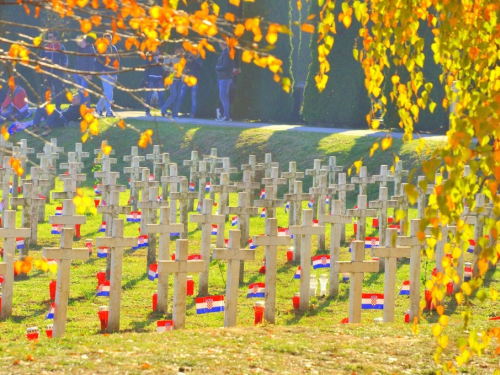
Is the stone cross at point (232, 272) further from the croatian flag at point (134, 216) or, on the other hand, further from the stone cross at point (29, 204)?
the croatian flag at point (134, 216)

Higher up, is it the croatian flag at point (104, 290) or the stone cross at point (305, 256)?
the stone cross at point (305, 256)

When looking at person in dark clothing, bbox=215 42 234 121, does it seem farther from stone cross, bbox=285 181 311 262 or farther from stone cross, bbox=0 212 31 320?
stone cross, bbox=0 212 31 320

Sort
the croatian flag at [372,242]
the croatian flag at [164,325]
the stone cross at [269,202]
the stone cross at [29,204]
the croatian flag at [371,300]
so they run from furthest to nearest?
the croatian flag at [372,242] < the stone cross at [269,202] < the stone cross at [29,204] < the croatian flag at [371,300] < the croatian flag at [164,325]

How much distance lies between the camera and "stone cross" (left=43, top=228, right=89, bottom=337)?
7.66 meters

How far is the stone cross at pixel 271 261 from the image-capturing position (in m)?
8.46

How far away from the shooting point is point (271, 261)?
8.55 meters

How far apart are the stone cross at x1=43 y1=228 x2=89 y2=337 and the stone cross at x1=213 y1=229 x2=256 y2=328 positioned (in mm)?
1274

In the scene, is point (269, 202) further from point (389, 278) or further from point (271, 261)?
point (389, 278)

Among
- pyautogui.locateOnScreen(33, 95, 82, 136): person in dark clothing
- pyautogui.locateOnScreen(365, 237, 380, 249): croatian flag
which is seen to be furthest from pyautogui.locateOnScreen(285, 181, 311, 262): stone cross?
pyautogui.locateOnScreen(33, 95, 82, 136): person in dark clothing

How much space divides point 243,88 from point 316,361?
67.3 feet

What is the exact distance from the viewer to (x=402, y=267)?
11766mm

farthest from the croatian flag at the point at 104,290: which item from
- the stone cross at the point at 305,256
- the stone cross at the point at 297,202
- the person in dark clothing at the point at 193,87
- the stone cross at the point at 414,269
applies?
the person in dark clothing at the point at 193,87

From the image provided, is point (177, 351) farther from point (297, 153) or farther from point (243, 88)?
point (243, 88)

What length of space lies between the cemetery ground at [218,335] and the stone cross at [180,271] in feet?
1.07
